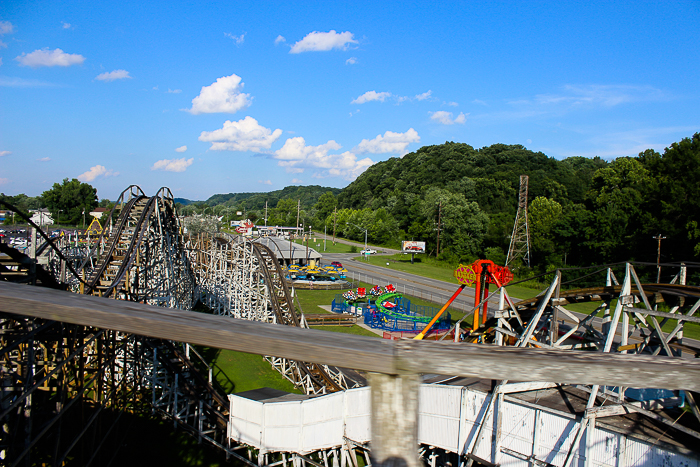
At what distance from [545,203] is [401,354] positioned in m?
53.6

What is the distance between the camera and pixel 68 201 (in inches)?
3073

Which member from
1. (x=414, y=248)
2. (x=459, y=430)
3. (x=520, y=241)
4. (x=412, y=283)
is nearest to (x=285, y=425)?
(x=459, y=430)

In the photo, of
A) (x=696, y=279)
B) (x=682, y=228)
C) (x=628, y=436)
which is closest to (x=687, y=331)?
(x=696, y=279)

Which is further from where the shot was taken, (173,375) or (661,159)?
(661,159)

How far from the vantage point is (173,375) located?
36.2 feet

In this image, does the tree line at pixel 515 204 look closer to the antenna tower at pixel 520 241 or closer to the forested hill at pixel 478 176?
the forested hill at pixel 478 176

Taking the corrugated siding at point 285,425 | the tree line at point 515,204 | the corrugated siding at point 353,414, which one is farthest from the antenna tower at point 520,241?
the corrugated siding at point 285,425

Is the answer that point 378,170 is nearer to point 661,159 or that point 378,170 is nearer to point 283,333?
point 661,159

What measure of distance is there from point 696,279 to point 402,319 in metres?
18.8

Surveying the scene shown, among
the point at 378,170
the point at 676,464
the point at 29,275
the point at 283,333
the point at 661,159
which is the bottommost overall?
the point at 676,464

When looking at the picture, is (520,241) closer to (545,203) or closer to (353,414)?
(545,203)

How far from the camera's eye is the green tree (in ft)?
254

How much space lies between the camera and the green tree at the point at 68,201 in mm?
77438

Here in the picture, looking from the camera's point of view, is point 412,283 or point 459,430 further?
point 412,283
